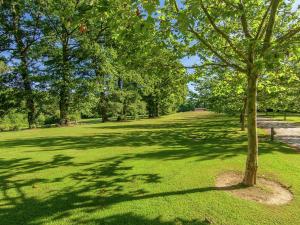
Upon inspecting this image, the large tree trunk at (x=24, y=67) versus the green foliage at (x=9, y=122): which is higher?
the large tree trunk at (x=24, y=67)

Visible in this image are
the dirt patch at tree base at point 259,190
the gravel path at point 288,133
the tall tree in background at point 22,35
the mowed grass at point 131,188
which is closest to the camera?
the mowed grass at point 131,188

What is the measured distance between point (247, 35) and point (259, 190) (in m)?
4.38

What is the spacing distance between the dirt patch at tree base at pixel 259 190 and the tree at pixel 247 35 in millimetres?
315

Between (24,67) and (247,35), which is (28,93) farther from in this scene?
(247,35)

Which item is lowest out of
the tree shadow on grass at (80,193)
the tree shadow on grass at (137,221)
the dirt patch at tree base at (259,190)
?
the dirt patch at tree base at (259,190)

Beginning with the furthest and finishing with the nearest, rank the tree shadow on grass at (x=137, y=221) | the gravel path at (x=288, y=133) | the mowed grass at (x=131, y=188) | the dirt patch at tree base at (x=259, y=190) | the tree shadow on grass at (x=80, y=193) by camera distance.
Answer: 1. the gravel path at (x=288, y=133)
2. the dirt patch at tree base at (x=259, y=190)
3. the mowed grass at (x=131, y=188)
4. the tree shadow on grass at (x=80, y=193)
5. the tree shadow on grass at (x=137, y=221)

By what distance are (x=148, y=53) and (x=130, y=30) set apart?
55.4 inches

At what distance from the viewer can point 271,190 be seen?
7.35 metres

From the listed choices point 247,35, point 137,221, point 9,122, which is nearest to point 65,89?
point 9,122

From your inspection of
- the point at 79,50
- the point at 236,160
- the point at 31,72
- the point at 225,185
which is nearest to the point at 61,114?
the point at 31,72

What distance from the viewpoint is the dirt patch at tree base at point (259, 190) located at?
6.72m

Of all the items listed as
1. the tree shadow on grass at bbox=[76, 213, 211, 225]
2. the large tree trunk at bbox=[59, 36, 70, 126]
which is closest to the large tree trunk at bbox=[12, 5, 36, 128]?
the large tree trunk at bbox=[59, 36, 70, 126]

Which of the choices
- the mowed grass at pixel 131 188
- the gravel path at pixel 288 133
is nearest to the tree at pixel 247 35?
the mowed grass at pixel 131 188

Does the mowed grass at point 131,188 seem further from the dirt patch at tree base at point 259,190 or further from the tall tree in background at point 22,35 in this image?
the tall tree in background at point 22,35
